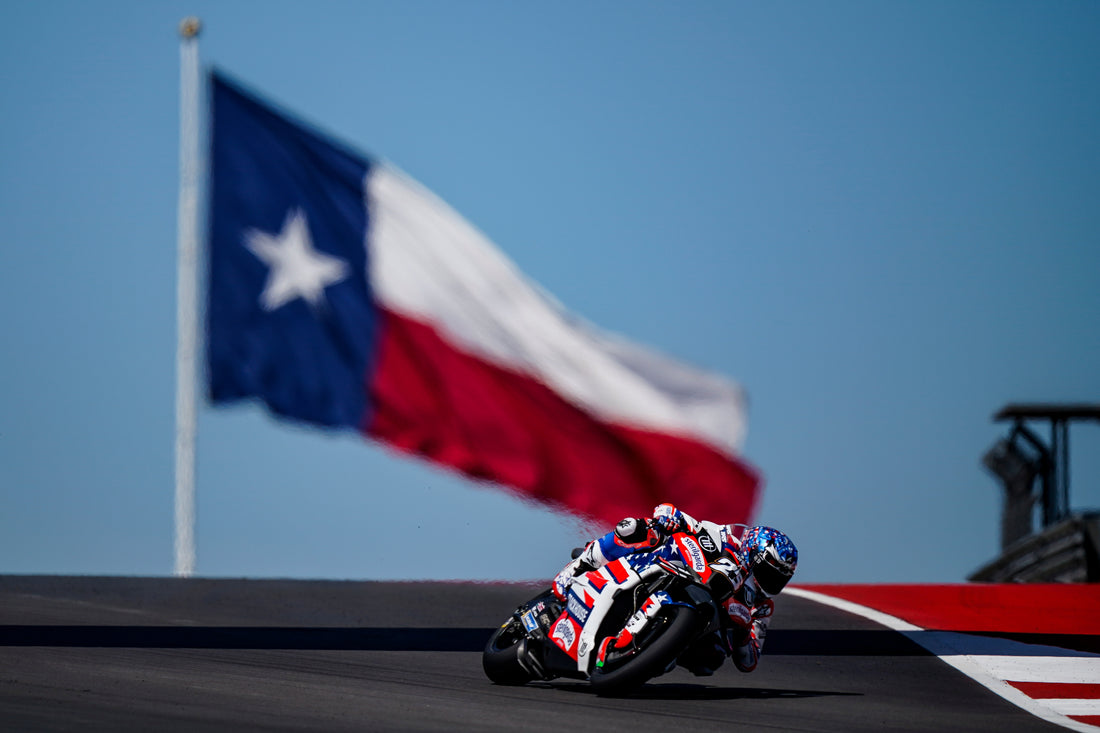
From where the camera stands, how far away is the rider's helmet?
9.04m

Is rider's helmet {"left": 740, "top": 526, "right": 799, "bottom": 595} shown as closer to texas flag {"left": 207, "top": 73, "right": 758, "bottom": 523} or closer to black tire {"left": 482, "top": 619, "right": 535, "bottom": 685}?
black tire {"left": 482, "top": 619, "right": 535, "bottom": 685}

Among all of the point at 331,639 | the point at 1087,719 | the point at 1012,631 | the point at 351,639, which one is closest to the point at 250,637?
the point at 331,639

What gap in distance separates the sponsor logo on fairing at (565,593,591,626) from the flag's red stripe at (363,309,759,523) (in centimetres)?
612

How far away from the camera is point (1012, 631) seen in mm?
13148

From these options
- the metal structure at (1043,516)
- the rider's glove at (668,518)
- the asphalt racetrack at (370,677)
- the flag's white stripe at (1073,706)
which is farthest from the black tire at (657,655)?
the metal structure at (1043,516)

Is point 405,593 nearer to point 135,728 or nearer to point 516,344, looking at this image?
point 516,344

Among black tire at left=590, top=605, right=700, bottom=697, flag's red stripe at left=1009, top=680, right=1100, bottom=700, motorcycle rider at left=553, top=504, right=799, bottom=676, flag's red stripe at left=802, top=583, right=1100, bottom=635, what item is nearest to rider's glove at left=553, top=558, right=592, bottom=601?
motorcycle rider at left=553, top=504, right=799, bottom=676

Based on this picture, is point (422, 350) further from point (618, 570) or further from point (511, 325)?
point (618, 570)

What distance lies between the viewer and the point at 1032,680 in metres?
10.1

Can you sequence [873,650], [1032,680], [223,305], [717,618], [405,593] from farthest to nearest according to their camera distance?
1. [223,305]
2. [405,593]
3. [873,650]
4. [1032,680]
5. [717,618]

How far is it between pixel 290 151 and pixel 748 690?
34.1 feet

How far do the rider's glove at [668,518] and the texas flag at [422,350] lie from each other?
5754 millimetres

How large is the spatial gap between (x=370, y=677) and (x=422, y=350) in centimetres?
776

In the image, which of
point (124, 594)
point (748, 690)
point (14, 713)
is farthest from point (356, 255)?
point (14, 713)
